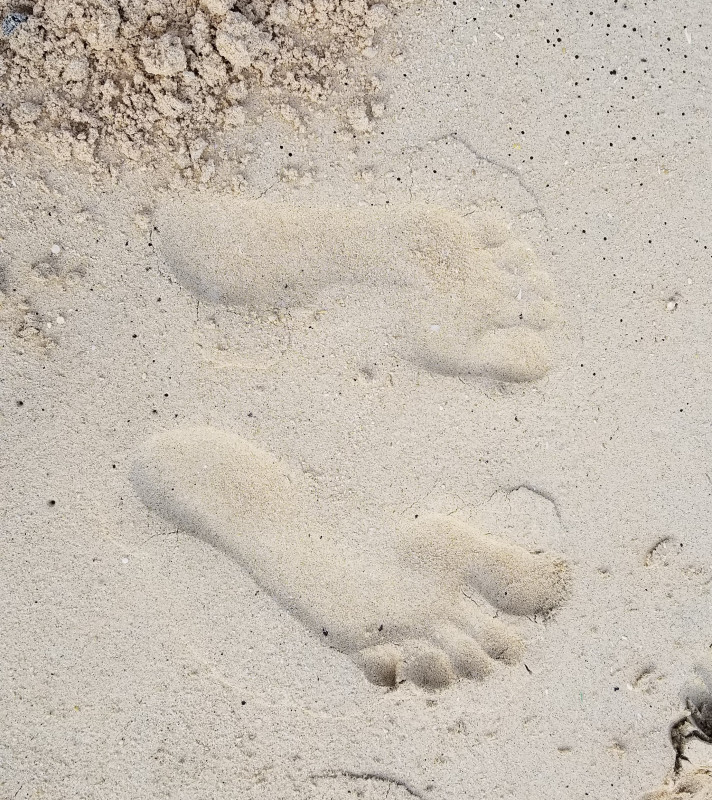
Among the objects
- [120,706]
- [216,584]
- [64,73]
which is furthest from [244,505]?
[64,73]

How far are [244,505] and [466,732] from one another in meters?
1.22

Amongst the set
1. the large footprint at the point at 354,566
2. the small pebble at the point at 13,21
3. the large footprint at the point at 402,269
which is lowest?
the large footprint at the point at 354,566

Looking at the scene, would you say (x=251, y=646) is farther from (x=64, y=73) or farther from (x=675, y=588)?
(x=64, y=73)

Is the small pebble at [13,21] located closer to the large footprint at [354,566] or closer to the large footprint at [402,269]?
the large footprint at [402,269]

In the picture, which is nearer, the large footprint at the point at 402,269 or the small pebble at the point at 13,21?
the small pebble at the point at 13,21

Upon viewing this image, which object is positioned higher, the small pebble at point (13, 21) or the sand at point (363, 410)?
the small pebble at point (13, 21)

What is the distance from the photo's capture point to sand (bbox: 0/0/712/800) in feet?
7.71

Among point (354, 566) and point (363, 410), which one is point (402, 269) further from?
point (354, 566)

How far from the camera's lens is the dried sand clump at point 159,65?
225 centimetres

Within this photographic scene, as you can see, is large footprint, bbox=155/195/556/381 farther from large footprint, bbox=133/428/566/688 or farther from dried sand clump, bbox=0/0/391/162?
large footprint, bbox=133/428/566/688

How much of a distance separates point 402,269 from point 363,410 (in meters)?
0.56

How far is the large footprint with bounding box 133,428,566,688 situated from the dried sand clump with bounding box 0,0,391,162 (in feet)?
3.73

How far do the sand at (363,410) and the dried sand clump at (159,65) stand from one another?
14 mm

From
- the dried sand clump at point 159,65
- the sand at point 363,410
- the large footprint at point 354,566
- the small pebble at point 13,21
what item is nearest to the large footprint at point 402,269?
the sand at point 363,410
